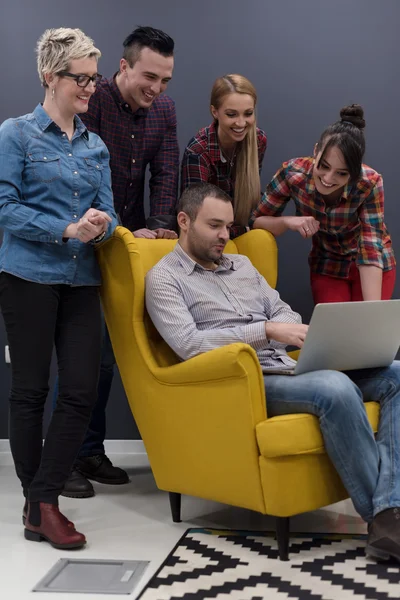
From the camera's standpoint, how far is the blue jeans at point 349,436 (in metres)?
2.40

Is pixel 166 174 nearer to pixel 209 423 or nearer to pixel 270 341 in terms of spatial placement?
pixel 270 341

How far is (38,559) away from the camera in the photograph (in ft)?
8.09

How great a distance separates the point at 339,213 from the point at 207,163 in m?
0.55

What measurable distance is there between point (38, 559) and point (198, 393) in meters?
0.69

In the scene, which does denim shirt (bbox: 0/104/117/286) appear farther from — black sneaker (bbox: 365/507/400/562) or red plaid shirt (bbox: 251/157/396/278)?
black sneaker (bbox: 365/507/400/562)

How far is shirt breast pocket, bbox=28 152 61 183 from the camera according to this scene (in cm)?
254

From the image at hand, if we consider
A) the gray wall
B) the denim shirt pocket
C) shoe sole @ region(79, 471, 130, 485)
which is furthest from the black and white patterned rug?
the gray wall

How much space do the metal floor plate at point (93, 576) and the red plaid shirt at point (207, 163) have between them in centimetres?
147

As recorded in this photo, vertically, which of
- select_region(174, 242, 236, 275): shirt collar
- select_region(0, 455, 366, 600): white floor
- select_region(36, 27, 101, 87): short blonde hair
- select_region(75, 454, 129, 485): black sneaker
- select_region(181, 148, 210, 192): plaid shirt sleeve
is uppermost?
select_region(36, 27, 101, 87): short blonde hair

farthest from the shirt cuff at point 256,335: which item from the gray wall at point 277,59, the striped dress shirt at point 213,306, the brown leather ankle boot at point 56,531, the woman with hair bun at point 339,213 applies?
the gray wall at point 277,59

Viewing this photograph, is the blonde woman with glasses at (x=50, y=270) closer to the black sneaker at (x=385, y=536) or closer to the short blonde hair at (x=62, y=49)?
the short blonde hair at (x=62, y=49)

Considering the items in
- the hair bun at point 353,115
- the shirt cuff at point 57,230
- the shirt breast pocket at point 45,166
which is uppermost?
the hair bun at point 353,115

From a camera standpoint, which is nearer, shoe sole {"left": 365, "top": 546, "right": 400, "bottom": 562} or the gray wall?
shoe sole {"left": 365, "top": 546, "right": 400, "bottom": 562}

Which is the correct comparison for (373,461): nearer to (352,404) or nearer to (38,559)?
(352,404)
